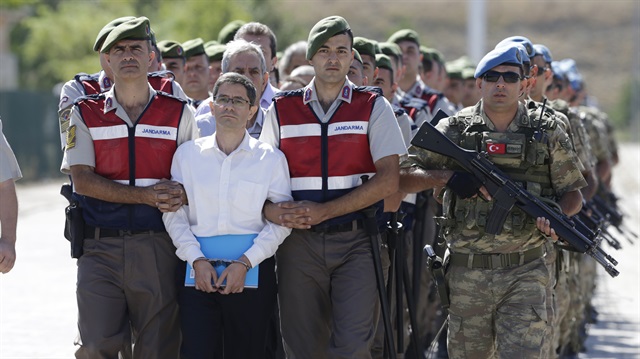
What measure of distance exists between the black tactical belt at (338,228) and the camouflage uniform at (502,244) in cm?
57

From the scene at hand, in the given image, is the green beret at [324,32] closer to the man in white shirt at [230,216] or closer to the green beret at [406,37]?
the man in white shirt at [230,216]

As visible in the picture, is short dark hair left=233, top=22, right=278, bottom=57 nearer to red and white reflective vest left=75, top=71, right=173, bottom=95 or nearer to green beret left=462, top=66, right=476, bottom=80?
red and white reflective vest left=75, top=71, right=173, bottom=95

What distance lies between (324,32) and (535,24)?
325 feet

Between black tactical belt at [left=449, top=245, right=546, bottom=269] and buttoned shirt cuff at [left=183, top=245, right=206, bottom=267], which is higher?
buttoned shirt cuff at [left=183, top=245, right=206, bottom=267]

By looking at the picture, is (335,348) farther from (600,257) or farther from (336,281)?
(600,257)

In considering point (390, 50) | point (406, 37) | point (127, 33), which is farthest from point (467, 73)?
point (127, 33)

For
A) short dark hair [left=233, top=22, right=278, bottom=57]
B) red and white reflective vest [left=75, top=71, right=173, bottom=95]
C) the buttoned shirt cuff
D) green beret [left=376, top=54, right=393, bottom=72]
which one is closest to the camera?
the buttoned shirt cuff

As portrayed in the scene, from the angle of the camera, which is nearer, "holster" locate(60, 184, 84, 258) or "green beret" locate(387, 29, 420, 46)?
"holster" locate(60, 184, 84, 258)

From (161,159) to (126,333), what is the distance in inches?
38.2

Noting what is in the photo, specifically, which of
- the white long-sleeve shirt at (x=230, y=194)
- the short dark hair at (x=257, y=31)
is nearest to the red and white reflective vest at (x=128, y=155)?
the white long-sleeve shirt at (x=230, y=194)

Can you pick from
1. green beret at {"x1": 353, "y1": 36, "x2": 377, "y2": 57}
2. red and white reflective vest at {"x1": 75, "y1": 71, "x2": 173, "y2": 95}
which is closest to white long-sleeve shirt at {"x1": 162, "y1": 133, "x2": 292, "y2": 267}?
red and white reflective vest at {"x1": 75, "y1": 71, "x2": 173, "y2": 95}

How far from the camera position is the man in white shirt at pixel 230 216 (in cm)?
637

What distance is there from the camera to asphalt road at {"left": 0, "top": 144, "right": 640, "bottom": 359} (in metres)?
9.50

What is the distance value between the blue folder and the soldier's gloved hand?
1115 mm
